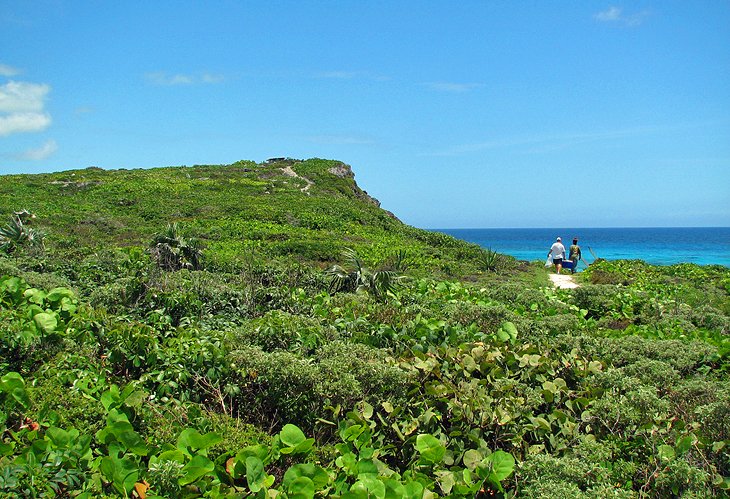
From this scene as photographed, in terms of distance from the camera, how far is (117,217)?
87.1 ft

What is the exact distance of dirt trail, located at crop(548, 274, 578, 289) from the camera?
18375 millimetres

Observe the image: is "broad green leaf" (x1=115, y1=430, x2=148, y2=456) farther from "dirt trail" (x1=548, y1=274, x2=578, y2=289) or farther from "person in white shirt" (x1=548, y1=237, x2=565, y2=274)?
"person in white shirt" (x1=548, y1=237, x2=565, y2=274)

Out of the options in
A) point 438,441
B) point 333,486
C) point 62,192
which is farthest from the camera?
point 62,192

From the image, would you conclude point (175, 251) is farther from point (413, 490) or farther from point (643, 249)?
point (643, 249)

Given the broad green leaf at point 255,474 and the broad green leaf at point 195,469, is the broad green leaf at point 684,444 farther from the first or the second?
the broad green leaf at point 195,469

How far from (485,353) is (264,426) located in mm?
2103

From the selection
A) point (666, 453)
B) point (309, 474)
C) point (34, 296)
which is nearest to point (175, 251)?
point (34, 296)

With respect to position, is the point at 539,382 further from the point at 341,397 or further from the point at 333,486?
the point at 333,486

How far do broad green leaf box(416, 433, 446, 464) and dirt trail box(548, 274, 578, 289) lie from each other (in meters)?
15.2

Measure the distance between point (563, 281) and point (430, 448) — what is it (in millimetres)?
16766

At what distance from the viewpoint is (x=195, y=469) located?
125 inches

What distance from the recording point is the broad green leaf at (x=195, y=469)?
3154mm

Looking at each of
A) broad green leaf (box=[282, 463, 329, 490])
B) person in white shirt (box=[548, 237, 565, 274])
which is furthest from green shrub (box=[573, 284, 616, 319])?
person in white shirt (box=[548, 237, 565, 274])

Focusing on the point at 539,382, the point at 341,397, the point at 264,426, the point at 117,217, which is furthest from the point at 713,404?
the point at 117,217
